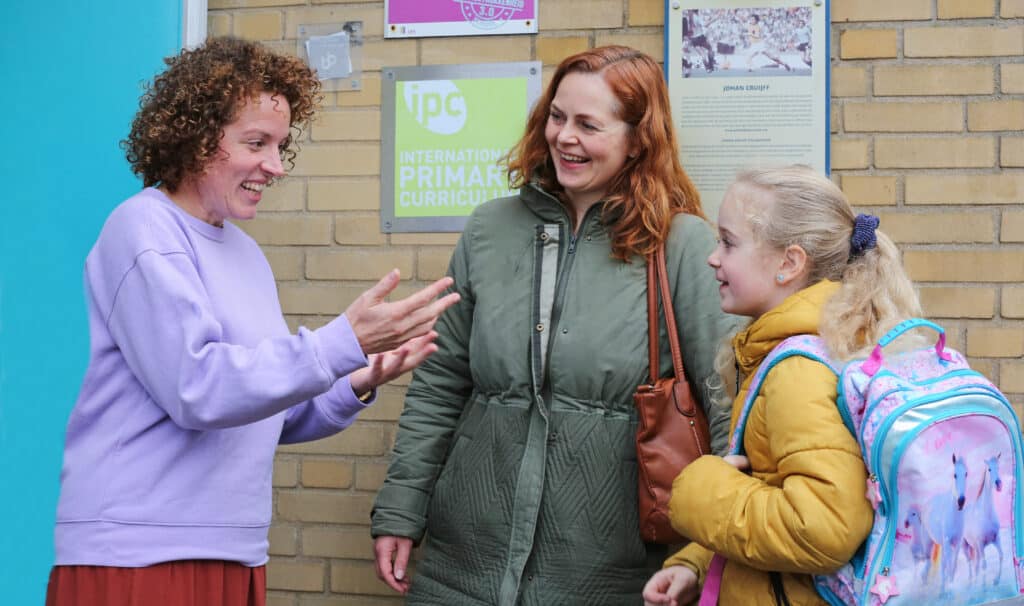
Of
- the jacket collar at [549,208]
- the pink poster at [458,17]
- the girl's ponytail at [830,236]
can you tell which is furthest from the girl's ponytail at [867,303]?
the pink poster at [458,17]

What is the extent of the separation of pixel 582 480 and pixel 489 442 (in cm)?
26

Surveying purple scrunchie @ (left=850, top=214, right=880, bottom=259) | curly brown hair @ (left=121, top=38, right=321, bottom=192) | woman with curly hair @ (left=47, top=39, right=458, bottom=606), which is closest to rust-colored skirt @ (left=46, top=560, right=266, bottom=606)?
woman with curly hair @ (left=47, top=39, right=458, bottom=606)

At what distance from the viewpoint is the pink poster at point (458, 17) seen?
11.1 feet

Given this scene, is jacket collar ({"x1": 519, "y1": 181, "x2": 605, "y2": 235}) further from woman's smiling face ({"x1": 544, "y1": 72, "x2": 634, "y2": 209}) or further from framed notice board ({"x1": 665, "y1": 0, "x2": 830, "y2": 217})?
framed notice board ({"x1": 665, "y1": 0, "x2": 830, "y2": 217})

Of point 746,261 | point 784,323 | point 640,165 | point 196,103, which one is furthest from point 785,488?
point 196,103

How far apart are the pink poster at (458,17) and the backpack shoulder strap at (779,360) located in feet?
5.52

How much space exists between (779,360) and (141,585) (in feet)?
4.15

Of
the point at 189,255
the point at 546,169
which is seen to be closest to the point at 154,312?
the point at 189,255

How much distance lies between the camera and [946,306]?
314 centimetres

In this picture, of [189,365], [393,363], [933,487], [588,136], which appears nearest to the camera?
[933,487]

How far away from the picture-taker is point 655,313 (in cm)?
261

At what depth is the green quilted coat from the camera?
8.36ft

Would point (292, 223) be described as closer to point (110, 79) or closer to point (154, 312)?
point (110, 79)

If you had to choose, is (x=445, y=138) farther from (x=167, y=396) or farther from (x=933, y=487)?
(x=933, y=487)
